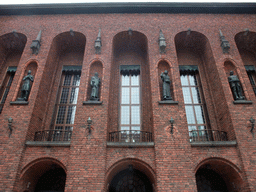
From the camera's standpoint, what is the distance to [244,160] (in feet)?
25.2

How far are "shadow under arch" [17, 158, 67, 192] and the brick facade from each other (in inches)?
2.1

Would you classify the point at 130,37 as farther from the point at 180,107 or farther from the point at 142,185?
the point at 142,185

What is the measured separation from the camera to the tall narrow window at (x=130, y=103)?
984 centimetres

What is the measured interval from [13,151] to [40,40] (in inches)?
253

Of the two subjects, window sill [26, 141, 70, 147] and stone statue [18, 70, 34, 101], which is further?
stone statue [18, 70, 34, 101]

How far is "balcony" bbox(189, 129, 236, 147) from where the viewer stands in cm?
803

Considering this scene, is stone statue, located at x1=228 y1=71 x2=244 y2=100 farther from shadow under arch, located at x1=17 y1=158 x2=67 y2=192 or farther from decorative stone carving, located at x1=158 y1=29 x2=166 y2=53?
shadow under arch, located at x1=17 y1=158 x2=67 y2=192

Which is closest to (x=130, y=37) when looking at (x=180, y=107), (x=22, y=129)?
(x=180, y=107)

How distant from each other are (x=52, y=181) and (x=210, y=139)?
8015mm

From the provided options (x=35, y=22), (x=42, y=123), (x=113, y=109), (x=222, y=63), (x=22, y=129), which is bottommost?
(x=22, y=129)

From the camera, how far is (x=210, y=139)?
31.0 ft

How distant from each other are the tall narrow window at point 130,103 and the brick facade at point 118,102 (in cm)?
37

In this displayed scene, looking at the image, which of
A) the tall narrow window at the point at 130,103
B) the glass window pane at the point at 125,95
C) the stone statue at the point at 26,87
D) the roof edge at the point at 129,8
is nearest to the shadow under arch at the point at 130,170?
the tall narrow window at the point at 130,103

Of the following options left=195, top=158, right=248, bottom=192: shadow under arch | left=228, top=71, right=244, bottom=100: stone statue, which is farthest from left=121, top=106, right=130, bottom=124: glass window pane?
left=228, top=71, right=244, bottom=100: stone statue
